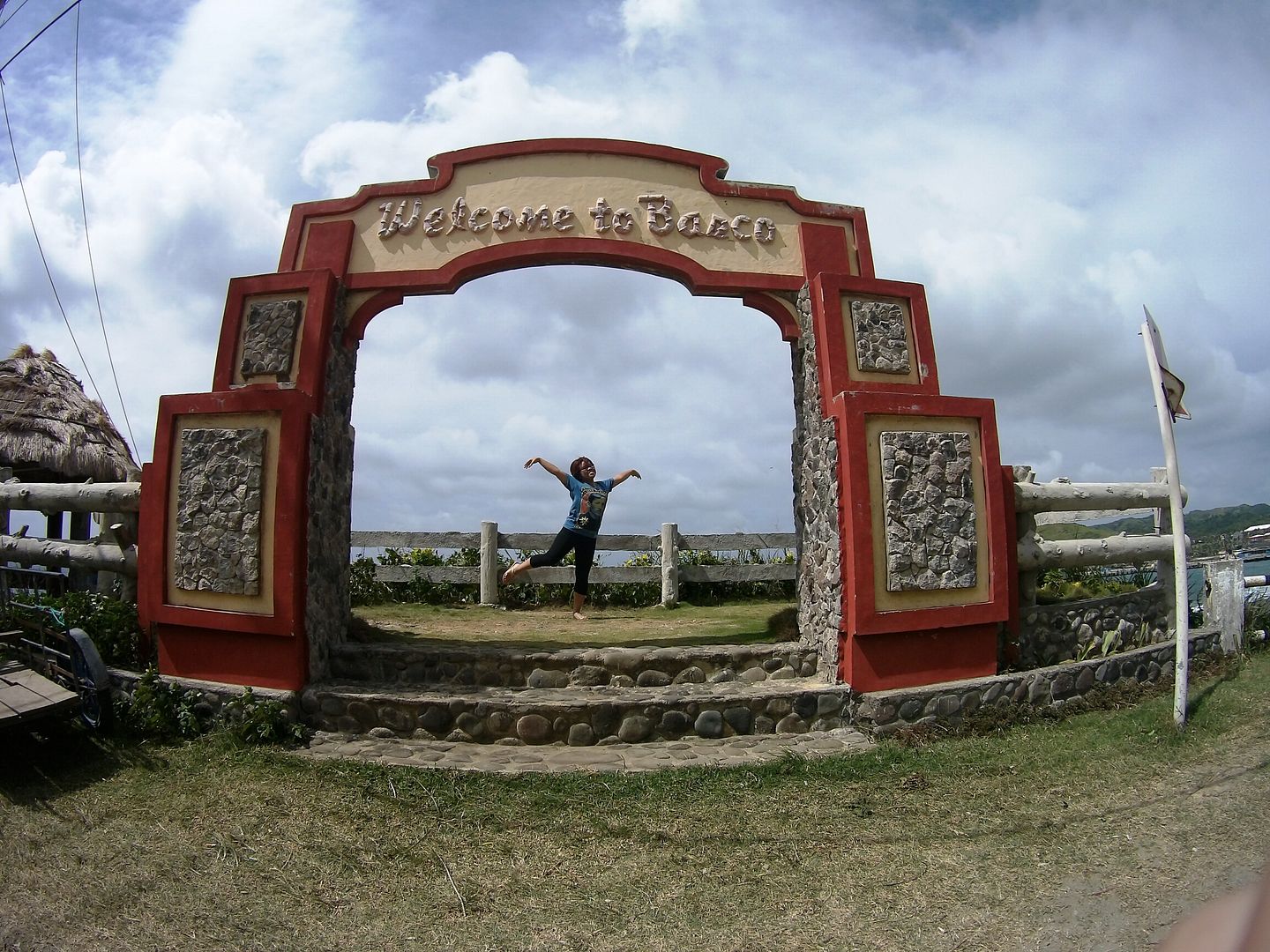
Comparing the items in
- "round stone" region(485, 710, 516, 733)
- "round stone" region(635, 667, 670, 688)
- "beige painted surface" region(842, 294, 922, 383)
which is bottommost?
"round stone" region(485, 710, 516, 733)

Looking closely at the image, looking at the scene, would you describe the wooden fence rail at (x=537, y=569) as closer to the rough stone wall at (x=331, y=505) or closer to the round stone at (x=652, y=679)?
the rough stone wall at (x=331, y=505)

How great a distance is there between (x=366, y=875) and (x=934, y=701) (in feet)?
14.7

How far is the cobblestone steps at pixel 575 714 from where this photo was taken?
6.58 m

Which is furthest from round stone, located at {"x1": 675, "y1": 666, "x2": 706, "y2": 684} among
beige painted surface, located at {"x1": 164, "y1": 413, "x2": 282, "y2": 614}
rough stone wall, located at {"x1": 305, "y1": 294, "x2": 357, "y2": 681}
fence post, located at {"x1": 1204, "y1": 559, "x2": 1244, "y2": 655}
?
fence post, located at {"x1": 1204, "y1": 559, "x2": 1244, "y2": 655}

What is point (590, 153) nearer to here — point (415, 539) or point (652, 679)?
point (652, 679)

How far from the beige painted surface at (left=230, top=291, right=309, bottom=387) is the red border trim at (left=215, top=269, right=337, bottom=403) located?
16mm

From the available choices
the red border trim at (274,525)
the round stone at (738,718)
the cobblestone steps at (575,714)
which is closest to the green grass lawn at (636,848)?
the cobblestone steps at (575,714)

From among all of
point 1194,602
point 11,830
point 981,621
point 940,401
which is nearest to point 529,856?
point 11,830

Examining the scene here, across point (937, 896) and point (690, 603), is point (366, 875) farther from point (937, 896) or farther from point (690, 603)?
point (690, 603)

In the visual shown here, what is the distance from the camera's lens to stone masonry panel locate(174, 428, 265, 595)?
7.01 m

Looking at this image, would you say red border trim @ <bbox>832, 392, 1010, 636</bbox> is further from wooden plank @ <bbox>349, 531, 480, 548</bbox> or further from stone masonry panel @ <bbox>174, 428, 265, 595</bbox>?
wooden plank @ <bbox>349, 531, 480, 548</bbox>

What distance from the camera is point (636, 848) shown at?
190 inches

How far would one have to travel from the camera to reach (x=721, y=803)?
211 inches

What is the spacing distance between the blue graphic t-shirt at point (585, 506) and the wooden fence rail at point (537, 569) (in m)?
3.03
